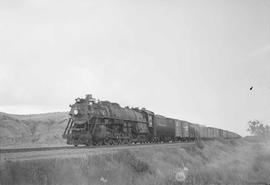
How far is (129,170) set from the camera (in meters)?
16.1

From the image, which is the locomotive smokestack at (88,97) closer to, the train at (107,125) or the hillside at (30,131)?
the train at (107,125)

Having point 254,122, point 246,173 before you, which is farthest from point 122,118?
point 254,122

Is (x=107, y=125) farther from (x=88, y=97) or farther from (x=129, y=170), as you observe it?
(x=129, y=170)

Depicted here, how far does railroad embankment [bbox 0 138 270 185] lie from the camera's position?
11.7m

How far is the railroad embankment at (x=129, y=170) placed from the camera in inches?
462

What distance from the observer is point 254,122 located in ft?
430

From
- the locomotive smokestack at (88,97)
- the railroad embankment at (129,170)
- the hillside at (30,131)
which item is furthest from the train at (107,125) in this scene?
the hillside at (30,131)

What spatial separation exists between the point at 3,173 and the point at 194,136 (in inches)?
1576

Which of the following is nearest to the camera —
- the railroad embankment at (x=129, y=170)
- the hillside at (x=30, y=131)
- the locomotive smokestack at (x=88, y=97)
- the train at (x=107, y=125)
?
the railroad embankment at (x=129, y=170)

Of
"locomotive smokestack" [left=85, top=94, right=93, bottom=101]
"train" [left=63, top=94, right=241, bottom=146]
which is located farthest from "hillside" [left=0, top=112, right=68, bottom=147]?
"locomotive smokestack" [left=85, top=94, right=93, bottom=101]

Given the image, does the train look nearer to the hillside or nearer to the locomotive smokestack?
→ the locomotive smokestack

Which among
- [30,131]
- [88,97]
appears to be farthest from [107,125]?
[30,131]

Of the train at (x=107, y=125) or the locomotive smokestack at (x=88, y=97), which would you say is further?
the locomotive smokestack at (x=88, y=97)

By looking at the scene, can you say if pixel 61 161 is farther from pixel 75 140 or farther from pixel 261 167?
pixel 261 167
